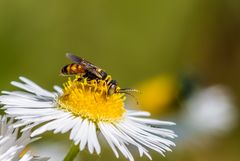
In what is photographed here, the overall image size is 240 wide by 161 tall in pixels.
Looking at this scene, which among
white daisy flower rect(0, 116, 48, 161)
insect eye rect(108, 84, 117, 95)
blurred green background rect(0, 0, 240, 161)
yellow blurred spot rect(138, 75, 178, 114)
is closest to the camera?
white daisy flower rect(0, 116, 48, 161)

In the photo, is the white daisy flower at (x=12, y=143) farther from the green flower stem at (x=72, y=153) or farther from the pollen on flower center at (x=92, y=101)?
the pollen on flower center at (x=92, y=101)

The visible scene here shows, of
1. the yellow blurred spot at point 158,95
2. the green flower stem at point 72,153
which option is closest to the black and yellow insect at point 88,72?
the green flower stem at point 72,153

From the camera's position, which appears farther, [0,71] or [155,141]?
[0,71]

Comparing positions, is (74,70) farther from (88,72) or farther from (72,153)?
(72,153)

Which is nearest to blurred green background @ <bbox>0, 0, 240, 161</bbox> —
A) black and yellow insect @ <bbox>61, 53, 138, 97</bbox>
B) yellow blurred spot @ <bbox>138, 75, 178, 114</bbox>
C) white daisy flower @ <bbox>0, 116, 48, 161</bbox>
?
yellow blurred spot @ <bbox>138, 75, 178, 114</bbox>

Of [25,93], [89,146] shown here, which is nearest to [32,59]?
[25,93]

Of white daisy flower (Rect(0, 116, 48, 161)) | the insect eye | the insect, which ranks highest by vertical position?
the insect

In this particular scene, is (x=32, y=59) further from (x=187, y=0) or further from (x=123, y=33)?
(x=187, y=0)

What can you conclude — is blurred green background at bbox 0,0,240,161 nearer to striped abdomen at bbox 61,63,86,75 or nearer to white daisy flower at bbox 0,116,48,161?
striped abdomen at bbox 61,63,86,75
